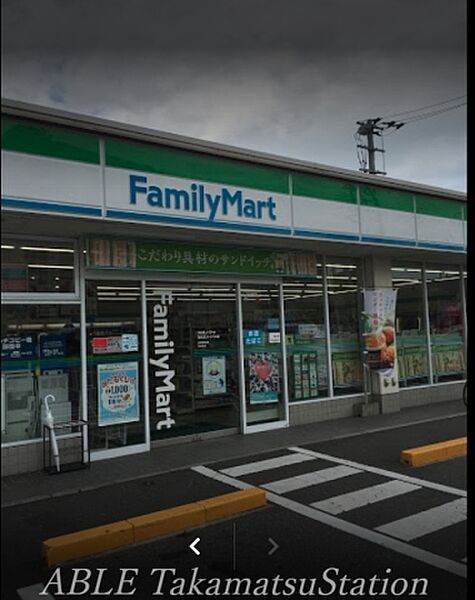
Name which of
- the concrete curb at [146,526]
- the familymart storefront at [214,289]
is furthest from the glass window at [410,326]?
the concrete curb at [146,526]

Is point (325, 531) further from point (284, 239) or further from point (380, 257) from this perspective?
Result: point (380, 257)

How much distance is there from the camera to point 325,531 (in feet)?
12.6

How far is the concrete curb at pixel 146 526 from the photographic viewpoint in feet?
10.9

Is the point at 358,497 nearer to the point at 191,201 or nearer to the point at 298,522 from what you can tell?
the point at 298,522

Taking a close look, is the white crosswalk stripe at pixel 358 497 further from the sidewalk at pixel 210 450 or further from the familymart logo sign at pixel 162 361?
the familymart logo sign at pixel 162 361

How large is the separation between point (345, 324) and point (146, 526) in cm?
557

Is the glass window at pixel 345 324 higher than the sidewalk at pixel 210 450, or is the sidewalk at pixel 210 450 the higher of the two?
the glass window at pixel 345 324

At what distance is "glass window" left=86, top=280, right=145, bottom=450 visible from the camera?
622 cm

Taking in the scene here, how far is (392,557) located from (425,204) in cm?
631

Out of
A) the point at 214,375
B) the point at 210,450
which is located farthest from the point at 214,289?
the point at 210,450

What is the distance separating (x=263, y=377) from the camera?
25.5ft

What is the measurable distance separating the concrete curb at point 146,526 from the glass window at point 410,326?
18.3 feet

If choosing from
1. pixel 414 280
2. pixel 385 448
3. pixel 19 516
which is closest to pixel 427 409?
pixel 414 280

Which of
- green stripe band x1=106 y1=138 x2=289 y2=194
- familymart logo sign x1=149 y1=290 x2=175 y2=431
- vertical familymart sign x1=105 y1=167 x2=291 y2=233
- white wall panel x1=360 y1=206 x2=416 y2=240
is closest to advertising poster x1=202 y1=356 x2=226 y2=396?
familymart logo sign x1=149 y1=290 x2=175 y2=431
